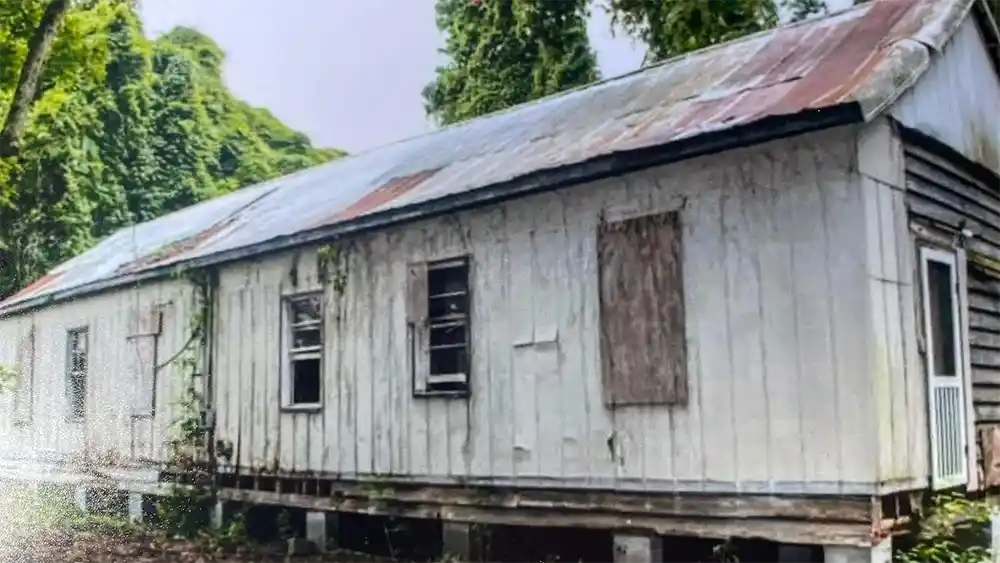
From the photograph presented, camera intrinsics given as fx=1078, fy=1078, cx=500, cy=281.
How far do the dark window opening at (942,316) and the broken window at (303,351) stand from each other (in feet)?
23.4

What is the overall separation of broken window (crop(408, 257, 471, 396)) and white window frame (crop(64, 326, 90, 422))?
370 inches

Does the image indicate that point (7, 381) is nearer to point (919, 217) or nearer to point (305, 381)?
point (305, 381)

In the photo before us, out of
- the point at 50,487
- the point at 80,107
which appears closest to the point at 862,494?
the point at 50,487

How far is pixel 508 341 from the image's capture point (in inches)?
421

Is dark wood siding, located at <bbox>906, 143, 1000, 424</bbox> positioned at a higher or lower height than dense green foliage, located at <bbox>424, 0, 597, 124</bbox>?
lower

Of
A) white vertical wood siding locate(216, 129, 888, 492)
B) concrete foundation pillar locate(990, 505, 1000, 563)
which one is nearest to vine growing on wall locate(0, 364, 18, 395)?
white vertical wood siding locate(216, 129, 888, 492)

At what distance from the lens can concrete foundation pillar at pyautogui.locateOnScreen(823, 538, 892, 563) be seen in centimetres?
798

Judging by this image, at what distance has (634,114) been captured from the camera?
10938 millimetres

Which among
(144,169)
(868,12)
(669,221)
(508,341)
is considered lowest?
(508,341)

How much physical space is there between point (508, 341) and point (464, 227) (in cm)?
137

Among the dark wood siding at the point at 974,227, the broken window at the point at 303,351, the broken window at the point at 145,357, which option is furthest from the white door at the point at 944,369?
the broken window at the point at 145,357

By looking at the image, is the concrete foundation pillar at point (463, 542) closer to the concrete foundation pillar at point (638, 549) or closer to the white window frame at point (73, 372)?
the concrete foundation pillar at point (638, 549)

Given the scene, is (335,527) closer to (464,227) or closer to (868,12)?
(464,227)

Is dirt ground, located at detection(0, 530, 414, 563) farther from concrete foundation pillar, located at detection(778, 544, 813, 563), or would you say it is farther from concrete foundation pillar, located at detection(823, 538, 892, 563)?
concrete foundation pillar, located at detection(823, 538, 892, 563)
